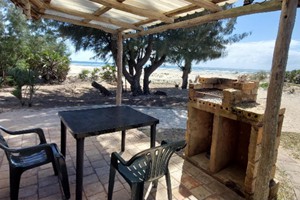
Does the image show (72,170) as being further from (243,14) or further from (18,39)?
(18,39)

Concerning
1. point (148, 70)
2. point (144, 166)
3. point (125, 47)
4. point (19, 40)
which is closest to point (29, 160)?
point (144, 166)

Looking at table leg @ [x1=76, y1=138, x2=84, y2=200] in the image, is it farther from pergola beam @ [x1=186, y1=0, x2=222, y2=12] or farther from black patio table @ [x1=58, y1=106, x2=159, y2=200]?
pergola beam @ [x1=186, y1=0, x2=222, y2=12]

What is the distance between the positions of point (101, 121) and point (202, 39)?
6.78 m

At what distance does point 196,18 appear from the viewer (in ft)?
8.46

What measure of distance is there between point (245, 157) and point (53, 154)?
2312mm

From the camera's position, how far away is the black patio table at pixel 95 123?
74.0 inches

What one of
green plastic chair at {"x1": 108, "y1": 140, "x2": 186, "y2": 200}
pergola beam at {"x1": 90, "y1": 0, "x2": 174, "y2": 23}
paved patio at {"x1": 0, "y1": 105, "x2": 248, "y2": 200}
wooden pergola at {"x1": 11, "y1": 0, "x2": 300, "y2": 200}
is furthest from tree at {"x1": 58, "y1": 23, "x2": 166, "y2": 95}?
green plastic chair at {"x1": 108, "y1": 140, "x2": 186, "y2": 200}

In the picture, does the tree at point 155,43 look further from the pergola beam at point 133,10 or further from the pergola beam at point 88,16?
the pergola beam at point 133,10

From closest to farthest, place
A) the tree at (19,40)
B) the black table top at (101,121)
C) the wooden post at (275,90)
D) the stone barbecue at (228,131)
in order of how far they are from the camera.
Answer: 1. the wooden post at (275,90)
2. the black table top at (101,121)
3. the stone barbecue at (228,131)
4. the tree at (19,40)

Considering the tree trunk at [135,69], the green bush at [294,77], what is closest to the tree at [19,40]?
the tree trunk at [135,69]

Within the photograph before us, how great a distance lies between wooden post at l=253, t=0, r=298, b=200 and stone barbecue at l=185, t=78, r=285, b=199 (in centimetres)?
33

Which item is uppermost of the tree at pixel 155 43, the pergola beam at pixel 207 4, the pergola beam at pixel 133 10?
the tree at pixel 155 43

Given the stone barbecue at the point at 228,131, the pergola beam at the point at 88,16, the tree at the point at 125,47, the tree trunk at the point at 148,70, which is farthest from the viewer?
the tree trunk at the point at 148,70

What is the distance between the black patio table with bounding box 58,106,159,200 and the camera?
1.88m
